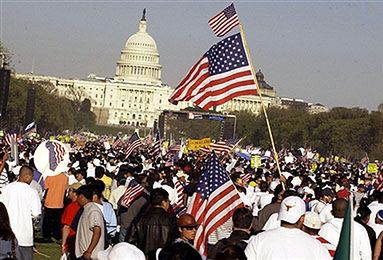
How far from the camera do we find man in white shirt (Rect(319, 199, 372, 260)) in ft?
33.7

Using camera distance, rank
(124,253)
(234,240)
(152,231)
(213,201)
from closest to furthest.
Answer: (124,253) → (234,240) → (213,201) → (152,231)

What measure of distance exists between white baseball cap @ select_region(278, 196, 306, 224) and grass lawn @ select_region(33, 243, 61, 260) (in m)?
8.05

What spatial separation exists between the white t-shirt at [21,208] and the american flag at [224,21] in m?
4.49

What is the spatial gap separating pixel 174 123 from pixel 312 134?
55.1 m

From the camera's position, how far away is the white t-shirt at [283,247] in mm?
8414

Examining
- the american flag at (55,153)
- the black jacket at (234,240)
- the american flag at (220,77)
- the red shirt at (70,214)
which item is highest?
the american flag at (220,77)

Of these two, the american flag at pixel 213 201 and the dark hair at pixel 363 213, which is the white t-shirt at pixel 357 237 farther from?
the dark hair at pixel 363 213

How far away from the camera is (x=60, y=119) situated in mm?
121625

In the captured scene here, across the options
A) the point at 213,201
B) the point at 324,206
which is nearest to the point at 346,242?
the point at 213,201

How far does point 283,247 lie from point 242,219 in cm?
178

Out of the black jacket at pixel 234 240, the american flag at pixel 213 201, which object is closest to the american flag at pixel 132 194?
the american flag at pixel 213 201

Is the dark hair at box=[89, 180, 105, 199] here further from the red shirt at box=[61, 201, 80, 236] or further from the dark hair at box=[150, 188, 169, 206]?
the dark hair at box=[150, 188, 169, 206]

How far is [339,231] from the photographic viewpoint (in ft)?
34.7

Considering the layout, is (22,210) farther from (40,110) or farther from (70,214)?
(40,110)
